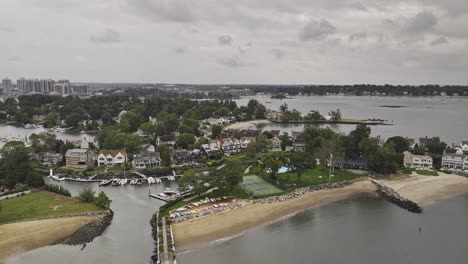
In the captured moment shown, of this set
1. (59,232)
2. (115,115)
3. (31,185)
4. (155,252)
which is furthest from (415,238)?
(115,115)

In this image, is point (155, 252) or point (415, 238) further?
point (415, 238)

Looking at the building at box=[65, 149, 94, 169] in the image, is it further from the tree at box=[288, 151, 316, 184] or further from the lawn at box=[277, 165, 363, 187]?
the tree at box=[288, 151, 316, 184]

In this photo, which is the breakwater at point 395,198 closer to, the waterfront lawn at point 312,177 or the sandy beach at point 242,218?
the sandy beach at point 242,218

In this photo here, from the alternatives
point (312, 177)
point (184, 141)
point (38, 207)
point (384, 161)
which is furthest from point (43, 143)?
point (384, 161)

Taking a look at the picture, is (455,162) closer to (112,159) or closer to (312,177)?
(312,177)

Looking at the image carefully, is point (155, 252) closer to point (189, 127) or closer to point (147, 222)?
point (147, 222)

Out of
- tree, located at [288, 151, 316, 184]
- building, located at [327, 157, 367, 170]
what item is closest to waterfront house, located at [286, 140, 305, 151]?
building, located at [327, 157, 367, 170]
